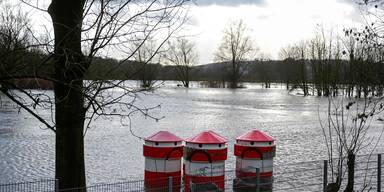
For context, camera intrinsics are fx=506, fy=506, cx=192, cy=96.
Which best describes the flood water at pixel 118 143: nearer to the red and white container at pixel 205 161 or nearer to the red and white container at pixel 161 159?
the red and white container at pixel 161 159

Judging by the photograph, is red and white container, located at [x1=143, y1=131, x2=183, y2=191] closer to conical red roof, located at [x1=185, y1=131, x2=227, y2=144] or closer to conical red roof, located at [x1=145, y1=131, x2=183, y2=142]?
conical red roof, located at [x1=145, y1=131, x2=183, y2=142]

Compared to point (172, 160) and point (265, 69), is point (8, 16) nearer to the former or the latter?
point (172, 160)

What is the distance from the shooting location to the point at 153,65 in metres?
6.04

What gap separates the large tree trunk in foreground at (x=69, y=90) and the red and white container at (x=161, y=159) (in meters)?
2.08

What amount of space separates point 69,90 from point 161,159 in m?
2.89

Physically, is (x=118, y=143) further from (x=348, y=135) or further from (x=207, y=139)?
(x=207, y=139)

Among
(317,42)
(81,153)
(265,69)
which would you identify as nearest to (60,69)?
(81,153)

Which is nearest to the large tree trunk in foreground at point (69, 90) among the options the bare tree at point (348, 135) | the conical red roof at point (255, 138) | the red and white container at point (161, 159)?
the red and white container at point (161, 159)

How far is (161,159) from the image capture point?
7.57 meters

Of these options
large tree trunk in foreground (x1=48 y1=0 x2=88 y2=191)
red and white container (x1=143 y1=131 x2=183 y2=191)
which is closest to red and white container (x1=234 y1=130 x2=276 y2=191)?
red and white container (x1=143 y1=131 x2=183 y2=191)

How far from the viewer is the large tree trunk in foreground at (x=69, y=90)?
16.0 feet

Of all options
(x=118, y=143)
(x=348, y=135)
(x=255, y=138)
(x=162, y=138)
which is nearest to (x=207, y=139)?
(x=162, y=138)

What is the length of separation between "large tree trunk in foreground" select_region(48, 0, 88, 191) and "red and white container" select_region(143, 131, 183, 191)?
2078 mm

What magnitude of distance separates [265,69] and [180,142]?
11107cm
